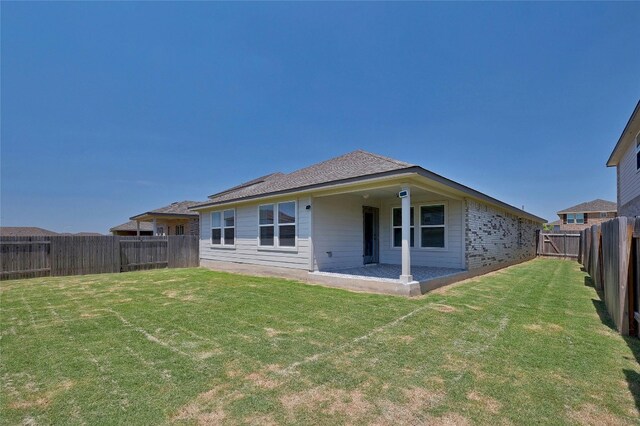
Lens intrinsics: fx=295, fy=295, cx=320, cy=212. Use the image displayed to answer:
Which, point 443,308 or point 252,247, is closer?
point 443,308

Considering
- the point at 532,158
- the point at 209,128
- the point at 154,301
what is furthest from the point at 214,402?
the point at 532,158

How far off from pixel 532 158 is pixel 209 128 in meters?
20.7

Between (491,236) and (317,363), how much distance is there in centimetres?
1077

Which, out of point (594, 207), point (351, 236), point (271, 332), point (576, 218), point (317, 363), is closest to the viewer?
point (317, 363)

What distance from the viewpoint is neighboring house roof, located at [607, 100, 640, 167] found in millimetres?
8459

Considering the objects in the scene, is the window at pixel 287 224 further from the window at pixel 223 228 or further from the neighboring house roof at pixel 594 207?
the neighboring house roof at pixel 594 207

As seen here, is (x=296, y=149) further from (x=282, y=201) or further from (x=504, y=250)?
(x=504, y=250)

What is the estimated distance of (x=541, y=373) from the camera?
297cm

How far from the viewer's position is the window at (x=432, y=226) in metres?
10.0

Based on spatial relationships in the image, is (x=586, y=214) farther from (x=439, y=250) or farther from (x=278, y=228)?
(x=278, y=228)

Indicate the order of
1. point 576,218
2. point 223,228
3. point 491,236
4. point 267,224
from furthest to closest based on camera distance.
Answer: point 576,218
point 223,228
point 491,236
point 267,224

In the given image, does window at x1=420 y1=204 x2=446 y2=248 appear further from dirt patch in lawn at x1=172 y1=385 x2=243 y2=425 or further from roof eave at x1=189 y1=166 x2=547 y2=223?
dirt patch in lawn at x1=172 y1=385 x2=243 y2=425

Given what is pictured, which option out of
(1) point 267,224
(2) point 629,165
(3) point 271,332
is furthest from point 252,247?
(2) point 629,165

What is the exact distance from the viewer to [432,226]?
10.2 meters
